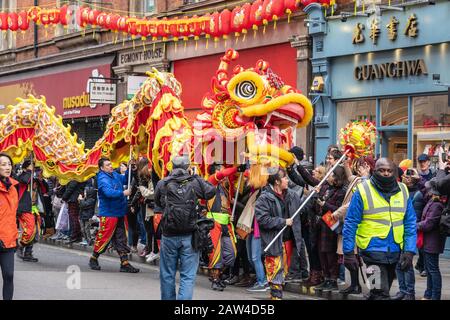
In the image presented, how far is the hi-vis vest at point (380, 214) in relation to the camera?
959 cm

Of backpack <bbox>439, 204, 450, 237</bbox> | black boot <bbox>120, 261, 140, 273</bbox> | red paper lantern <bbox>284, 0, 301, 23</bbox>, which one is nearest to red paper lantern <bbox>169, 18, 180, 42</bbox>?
red paper lantern <bbox>284, 0, 301, 23</bbox>

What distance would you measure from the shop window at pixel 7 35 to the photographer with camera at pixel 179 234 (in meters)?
26.4

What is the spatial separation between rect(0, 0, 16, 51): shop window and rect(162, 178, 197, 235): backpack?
26358mm

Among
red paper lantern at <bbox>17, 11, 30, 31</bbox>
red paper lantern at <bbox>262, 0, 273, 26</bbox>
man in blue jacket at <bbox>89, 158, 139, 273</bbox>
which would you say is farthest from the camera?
red paper lantern at <bbox>17, 11, 30, 31</bbox>

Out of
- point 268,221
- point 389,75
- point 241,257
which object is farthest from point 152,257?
point 389,75

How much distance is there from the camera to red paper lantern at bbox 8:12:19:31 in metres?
26.5

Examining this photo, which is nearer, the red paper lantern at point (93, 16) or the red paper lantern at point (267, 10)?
the red paper lantern at point (267, 10)

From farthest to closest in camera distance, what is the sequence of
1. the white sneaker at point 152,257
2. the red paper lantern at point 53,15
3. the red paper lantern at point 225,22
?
the red paper lantern at point 53,15 → the red paper lantern at point 225,22 → the white sneaker at point 152,257

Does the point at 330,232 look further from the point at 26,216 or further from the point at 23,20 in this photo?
the point at 23,20

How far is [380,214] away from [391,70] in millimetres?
9257

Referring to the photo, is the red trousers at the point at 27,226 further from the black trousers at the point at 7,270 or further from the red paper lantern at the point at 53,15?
the red paper lantern at the point at 53,15

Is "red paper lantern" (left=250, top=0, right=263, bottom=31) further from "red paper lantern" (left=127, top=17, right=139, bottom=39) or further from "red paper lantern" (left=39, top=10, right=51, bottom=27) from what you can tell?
"red paper lantern" (left=39, top=10, right=51, bottom=27)

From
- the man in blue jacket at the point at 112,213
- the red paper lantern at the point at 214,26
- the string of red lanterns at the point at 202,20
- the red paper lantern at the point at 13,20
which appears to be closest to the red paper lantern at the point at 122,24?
the string of red lanterns at the point at 202,20

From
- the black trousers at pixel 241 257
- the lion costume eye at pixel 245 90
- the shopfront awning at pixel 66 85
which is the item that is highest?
the shopfront awning at pixel 66 85
